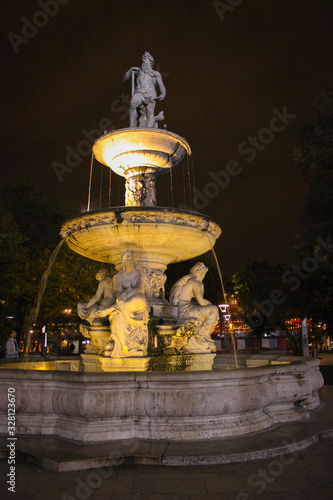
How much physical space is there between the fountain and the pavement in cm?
31

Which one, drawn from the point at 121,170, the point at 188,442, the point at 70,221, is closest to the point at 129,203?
the point at 121,170

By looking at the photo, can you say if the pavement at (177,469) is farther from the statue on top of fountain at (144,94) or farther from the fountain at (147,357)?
the statue on top of fountain at (144,94)

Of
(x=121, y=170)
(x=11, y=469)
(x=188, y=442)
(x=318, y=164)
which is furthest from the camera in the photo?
(x=318, y=164)

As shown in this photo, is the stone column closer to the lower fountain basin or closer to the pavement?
the lower fountain basin

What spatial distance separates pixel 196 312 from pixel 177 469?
494 cm

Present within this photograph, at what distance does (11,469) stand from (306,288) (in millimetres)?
24779

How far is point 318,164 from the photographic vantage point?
13977mm

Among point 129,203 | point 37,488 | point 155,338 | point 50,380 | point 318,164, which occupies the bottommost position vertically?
point 37,488

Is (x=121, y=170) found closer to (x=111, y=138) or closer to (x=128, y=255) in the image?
(x=111, y=138)

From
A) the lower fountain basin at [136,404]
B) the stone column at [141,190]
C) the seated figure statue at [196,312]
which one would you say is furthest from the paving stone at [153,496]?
the stone column at [141,190]

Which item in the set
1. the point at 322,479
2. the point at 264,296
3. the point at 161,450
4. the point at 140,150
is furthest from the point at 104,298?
the point at 264,296

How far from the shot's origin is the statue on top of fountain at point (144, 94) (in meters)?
10.9

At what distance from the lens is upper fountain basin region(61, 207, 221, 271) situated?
26.1ft

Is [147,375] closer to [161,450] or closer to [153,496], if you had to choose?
[161,450]
